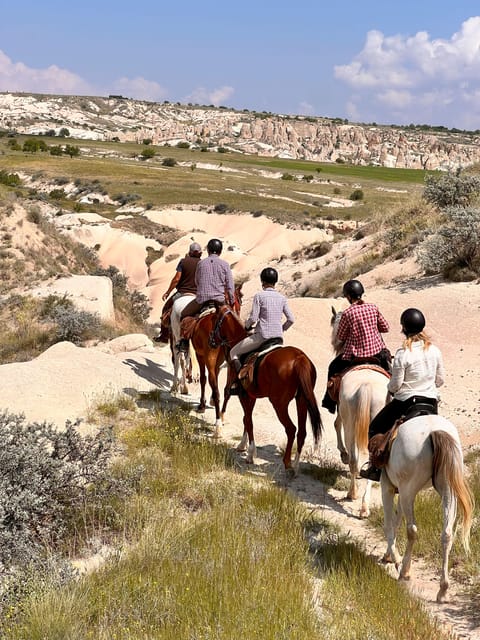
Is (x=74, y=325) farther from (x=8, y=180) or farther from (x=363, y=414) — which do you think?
(x=8, y=180)

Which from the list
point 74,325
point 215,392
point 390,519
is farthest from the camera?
point 74,325

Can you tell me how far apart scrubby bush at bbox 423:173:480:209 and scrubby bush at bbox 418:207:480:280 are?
3.54 meters

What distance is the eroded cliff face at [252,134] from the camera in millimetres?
147750

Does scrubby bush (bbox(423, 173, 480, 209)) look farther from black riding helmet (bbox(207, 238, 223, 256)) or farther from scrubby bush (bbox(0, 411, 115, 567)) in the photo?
A: scrubby bush (bbox(0, 411, 115, 567))

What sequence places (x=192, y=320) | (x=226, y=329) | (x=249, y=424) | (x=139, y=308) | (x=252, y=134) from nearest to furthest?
(x=249, y=424) → (x=226, y=329) → (x=192, y=320) → (x=139, y=308) → (x=252, y=134)

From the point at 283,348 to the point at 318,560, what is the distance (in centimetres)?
348

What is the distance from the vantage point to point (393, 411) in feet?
21.6

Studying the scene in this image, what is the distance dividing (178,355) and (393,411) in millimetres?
6965

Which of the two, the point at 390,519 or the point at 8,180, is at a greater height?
the point at 8,180

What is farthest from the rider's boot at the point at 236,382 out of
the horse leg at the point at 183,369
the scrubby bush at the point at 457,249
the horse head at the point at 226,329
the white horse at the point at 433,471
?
the scrubby bush at the point at 457,249

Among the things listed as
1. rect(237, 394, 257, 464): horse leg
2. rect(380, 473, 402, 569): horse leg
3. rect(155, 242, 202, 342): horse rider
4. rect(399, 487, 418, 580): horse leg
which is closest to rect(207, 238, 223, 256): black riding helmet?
rect(155, 242, 202, 342): horse rider

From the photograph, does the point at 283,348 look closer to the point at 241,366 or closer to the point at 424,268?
the point at 241,366

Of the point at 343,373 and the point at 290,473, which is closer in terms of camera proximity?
the point at 343,373

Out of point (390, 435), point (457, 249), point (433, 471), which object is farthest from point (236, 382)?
point (457, 249)
